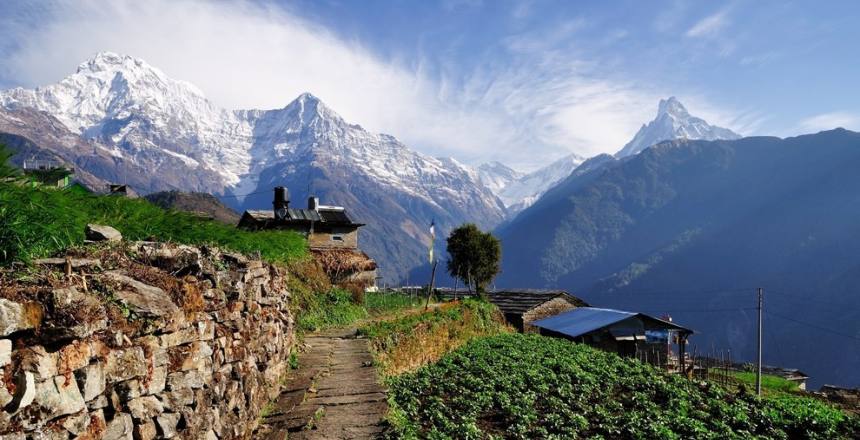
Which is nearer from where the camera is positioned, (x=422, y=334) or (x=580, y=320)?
(x=422, y=334)

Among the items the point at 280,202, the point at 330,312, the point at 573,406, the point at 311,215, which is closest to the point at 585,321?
the point at 311,215

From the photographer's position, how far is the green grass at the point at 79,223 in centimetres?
504

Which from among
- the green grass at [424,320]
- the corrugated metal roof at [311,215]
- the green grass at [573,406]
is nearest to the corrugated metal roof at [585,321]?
the green grass at [424,320]

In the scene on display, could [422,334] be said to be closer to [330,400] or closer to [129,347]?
[330,400]

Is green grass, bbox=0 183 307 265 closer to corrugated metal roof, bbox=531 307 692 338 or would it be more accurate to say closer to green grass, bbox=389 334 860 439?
green grass, bbox=389 334 860 439

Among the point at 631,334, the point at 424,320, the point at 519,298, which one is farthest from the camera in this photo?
the point at 519,298

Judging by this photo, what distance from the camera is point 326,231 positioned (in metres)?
52.2

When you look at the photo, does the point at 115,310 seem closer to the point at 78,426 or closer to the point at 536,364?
the point at 78,426

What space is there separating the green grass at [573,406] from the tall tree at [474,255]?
34.7 m

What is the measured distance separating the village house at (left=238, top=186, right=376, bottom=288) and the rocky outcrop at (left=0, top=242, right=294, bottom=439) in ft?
65.6

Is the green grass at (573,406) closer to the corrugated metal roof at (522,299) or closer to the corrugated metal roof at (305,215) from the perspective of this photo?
the corrugated metal roof at (305,215)

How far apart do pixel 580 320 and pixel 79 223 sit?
158 feet

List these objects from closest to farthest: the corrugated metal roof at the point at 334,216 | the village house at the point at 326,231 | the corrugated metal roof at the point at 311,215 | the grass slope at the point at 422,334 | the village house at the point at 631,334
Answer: the grass slope at the point at 422,334
the village house at the point at 326,231
the village house at the point at 631,334
the corrugated metal roof at the point at 311,215
the corrugated metal roof at the point at 334,216

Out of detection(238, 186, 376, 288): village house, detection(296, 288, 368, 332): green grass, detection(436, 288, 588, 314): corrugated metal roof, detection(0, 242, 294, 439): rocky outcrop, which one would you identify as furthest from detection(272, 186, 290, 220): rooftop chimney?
detection(436, 288, 588, 314): corrugated metal roof
